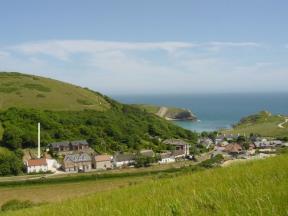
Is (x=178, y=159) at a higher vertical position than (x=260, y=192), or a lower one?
lower

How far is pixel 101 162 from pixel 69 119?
25.6 metres

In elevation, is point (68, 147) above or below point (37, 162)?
above

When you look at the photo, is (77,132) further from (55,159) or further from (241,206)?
(241,206)

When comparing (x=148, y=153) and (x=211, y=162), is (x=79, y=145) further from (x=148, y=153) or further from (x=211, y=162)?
(x=211, y=162)

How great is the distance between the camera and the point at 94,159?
2879 inches

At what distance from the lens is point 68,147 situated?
8119cm

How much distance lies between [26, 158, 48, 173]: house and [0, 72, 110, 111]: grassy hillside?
34.1 meters

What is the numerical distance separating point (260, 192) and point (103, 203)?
3.16 metres

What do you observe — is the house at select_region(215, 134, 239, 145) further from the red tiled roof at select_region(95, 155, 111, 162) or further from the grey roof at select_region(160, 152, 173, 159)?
the red tiled roof at select_region(95, 155, 111, 162)

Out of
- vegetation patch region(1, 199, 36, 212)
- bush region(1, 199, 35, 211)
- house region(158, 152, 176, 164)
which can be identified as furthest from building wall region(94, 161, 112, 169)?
vegetation patch region(1, 199, 36, 212)

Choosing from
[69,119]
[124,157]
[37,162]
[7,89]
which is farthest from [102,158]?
[7,89]

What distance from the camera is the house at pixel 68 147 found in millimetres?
79700

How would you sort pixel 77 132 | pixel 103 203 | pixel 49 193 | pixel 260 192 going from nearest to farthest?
pixel 260 192, pixel 103 203, pixel 49 193, pixel 77 132

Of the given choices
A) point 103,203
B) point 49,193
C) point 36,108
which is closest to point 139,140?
point 36,108
